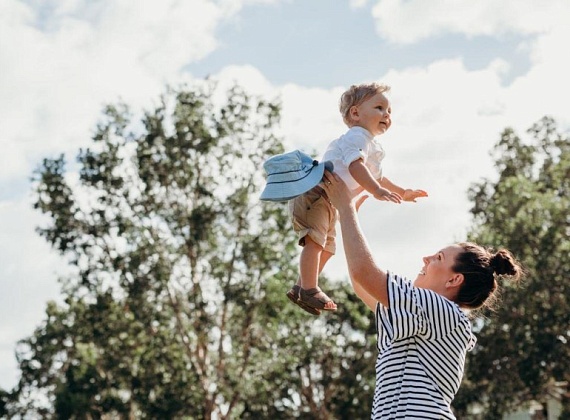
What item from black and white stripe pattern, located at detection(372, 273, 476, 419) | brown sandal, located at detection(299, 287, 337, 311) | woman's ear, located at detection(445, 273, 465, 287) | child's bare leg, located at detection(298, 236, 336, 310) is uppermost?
child's bare leg, located at detection(298, 236, 336, 310)

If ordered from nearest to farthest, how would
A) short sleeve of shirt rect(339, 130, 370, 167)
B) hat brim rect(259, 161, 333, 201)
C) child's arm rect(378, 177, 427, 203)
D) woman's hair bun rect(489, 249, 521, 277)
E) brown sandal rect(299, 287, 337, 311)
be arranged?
woman's hair bun rect(489, 249, 521, 277)
hat brim rect(259, 161, 333, 201)
short sleeve of shirt rect(339, 130, 370, 167)
brown sandal rect(299, 287, 337, 311)
child's arm rect(378, 177, 427, 203)

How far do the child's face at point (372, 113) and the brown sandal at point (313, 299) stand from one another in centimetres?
87

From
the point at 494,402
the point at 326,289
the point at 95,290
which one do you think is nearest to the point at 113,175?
A: the point at 95,290

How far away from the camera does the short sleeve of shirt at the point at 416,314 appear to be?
3973 millimetres

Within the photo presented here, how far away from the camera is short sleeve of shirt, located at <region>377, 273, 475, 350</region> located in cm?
397

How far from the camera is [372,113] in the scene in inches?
196

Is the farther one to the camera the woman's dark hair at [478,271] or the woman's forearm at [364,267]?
the woman's dark hair at [478,271]

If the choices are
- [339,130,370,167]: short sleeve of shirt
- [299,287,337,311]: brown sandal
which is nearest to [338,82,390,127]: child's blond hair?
[339,130,370,167]: short sleeve of shirt

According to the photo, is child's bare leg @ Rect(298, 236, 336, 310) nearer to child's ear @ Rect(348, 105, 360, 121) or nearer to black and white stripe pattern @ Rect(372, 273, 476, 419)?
child's ear @ Rect(348, 105, 360, 121)

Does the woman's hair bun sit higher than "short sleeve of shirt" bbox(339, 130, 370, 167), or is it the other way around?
"short sleeve of shirt" bbox(339, 130, 370, 167)

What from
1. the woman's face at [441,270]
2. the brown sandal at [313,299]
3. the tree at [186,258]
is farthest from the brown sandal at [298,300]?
the tree at [186,258]

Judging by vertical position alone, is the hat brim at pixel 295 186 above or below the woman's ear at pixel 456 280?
above

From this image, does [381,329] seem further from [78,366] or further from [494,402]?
[78,366]

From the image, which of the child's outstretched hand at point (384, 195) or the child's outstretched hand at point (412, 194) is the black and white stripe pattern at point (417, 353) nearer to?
the child's outstretched hand at point (384, 195)
